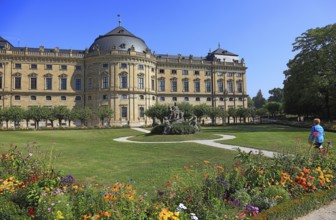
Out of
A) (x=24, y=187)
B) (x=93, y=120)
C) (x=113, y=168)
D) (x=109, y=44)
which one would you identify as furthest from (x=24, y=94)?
(x=24, y=187)

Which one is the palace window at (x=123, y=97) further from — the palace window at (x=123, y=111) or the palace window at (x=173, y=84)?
the palace window at (x=173, y=84)

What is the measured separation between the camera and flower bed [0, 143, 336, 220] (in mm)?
4666

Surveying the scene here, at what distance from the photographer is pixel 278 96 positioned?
144 m

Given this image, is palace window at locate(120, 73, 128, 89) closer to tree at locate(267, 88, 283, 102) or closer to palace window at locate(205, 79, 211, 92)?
palace window at locate(205, 79, 211, 92)

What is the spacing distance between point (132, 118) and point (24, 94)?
26108 millimetres

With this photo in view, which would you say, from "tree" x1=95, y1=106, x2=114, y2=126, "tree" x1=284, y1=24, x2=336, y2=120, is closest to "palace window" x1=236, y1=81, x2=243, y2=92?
"tree" x1=284, y1=24, x2=336, y2=120

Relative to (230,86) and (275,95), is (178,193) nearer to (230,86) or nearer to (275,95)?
(230,86)

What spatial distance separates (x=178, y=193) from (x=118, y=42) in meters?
62.3

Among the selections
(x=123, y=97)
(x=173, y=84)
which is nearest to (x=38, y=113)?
(x=123, y=97)

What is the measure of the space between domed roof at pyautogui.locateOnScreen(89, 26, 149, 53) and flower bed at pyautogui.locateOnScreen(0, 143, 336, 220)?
190ft

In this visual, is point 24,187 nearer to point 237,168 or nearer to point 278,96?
point 237,168

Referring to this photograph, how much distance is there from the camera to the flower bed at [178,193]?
4.67 m

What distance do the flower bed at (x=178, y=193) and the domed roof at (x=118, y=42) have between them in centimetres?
5793

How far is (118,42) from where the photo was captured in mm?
64062
